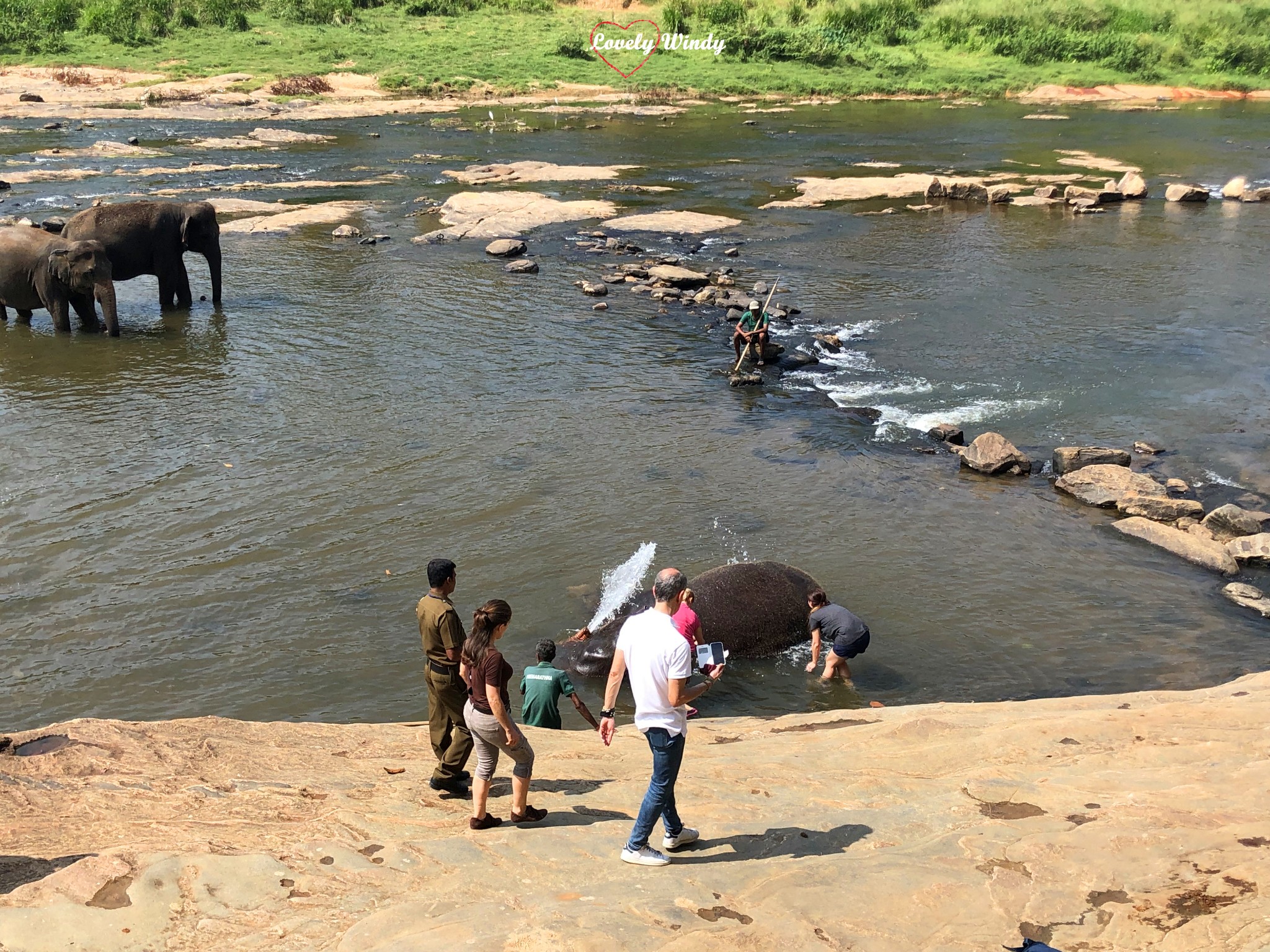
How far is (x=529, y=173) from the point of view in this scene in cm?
3650

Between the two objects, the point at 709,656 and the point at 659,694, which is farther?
the point at 709,656

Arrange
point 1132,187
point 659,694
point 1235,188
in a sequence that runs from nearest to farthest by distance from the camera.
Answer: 1. point 659,694
2. point 1132,187
3. point 1235,188

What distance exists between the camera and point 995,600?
11.5 meters

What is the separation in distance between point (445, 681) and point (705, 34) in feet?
216

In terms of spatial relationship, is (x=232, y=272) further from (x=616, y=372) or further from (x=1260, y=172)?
(x=1260, y=172)

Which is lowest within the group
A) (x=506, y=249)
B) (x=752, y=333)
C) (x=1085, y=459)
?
(x=1085, y=459)

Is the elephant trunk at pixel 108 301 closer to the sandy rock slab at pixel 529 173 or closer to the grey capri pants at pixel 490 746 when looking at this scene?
the grey capri pants at pixel 490 746

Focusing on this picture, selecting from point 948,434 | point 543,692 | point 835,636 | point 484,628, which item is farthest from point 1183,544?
point 484,628

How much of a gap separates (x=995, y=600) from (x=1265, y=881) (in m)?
6.20

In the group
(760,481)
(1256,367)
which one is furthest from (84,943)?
(1256,367)

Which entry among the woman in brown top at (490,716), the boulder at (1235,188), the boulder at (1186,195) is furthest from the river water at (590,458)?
the boulder at (1235,188)

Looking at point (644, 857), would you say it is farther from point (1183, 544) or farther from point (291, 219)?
point (291, 219)

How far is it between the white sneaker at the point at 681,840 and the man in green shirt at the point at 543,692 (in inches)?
81.5

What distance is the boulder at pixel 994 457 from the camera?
48.2 feet
